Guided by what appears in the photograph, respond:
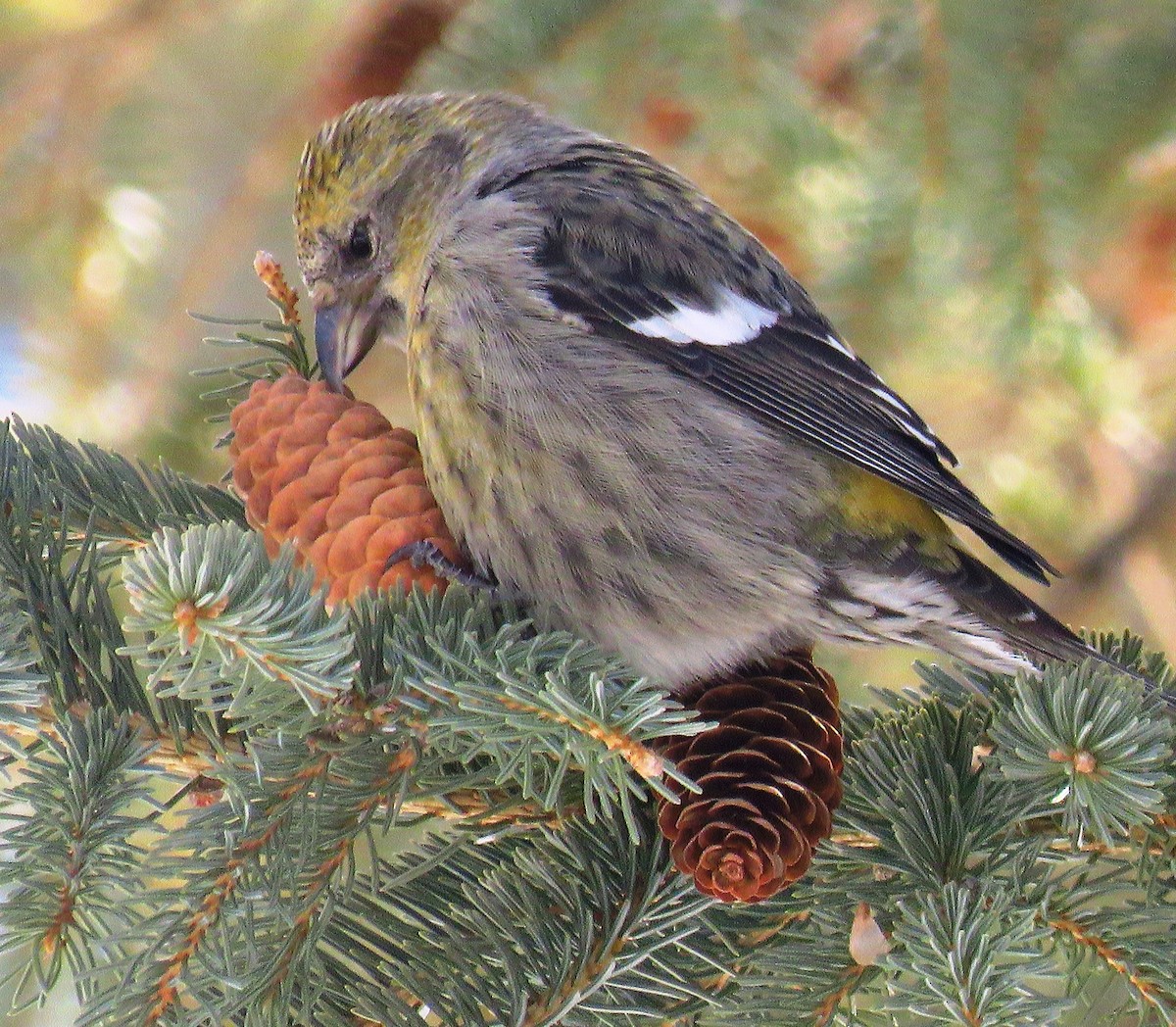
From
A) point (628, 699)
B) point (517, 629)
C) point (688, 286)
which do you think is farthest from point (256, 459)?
point (688, 286)

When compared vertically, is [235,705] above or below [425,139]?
below

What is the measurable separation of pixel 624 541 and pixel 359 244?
818 millimetres

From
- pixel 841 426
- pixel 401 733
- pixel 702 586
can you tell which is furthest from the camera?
pixel 841 426

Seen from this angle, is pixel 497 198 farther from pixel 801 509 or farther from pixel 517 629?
pixel 517 629

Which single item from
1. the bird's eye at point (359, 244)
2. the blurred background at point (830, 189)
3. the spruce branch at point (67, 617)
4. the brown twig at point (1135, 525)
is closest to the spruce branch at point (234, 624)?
the spruce branch at point (67, 617)

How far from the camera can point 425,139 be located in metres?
2.34

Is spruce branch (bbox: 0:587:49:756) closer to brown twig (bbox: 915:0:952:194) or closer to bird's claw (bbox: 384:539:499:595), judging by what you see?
bird's claw (bbox: 384:539:499:595)

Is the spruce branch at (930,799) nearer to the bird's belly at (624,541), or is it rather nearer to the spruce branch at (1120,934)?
the spruce branch at (1120,934)

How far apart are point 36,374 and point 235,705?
1872mm

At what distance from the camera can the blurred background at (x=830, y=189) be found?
2.34 m

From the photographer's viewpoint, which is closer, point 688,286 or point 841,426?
point 841,426

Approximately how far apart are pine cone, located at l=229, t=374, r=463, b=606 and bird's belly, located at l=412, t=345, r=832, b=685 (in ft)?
0.30

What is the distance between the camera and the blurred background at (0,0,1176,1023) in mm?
2340

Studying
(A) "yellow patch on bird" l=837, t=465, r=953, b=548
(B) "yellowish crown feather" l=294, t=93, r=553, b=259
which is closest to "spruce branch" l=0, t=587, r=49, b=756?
(A) "yellow patch on bird" l=837, t=465, r=953, b=548
